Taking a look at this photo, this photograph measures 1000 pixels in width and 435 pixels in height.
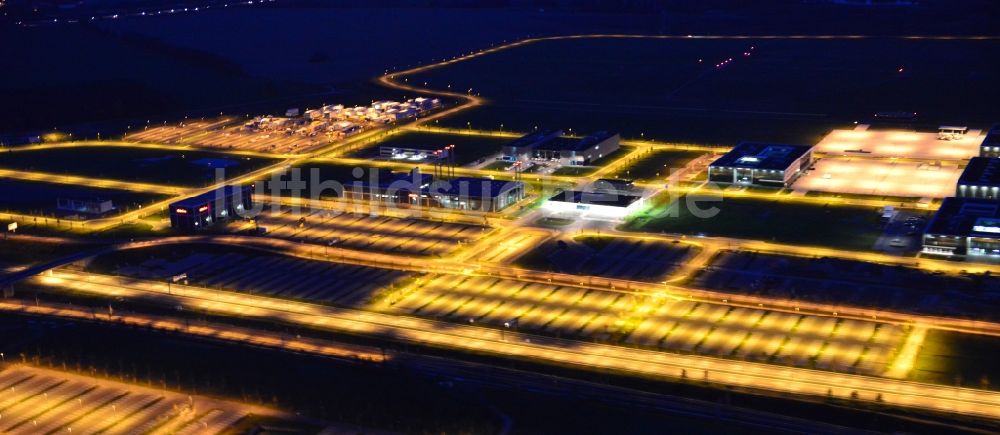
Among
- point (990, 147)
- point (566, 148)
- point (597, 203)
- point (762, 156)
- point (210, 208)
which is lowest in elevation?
point (210, 208)

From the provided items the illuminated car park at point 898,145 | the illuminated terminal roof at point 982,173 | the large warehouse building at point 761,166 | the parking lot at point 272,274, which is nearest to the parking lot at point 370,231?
the parking lot at point 272,274

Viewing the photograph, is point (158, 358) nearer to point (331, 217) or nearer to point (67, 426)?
Answer: point (67, 426)

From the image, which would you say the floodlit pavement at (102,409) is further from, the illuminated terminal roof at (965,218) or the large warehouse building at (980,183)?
the large warehouse building at (980,183)

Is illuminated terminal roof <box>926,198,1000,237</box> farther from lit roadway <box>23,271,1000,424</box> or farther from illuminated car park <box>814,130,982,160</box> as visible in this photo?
illuminated car park <box>814,130,982,160</box>

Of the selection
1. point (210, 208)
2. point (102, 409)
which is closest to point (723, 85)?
point (210, 208)

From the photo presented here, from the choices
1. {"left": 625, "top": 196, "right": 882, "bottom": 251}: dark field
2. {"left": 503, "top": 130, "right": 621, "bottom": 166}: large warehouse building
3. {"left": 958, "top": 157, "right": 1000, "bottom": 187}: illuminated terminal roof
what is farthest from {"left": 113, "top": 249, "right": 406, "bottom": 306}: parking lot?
{"left": 958, "top": 157, "right": 1000, "bottom": 187}: illuminated terminal roof

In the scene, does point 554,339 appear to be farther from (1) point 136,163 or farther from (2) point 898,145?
(1) point 136,163
